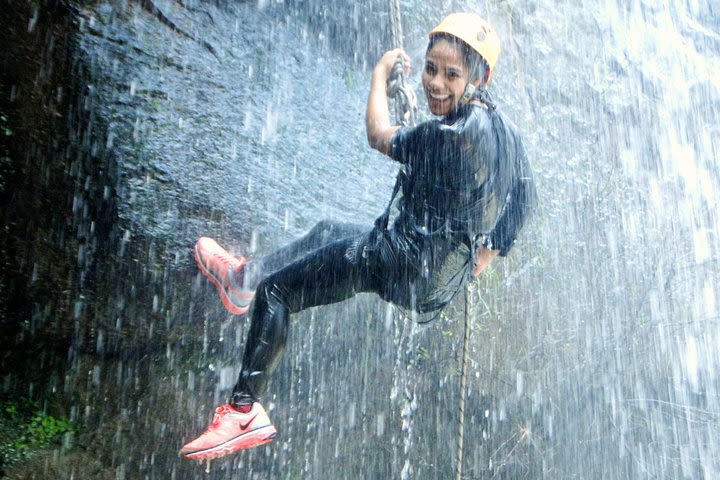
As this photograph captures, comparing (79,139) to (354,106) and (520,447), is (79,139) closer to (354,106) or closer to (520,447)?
(354,106)

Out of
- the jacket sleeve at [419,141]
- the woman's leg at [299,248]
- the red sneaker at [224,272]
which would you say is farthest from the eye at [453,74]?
the red sneaker at [224,272]

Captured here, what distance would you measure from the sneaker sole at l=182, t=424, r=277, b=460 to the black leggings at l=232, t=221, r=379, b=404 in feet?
0.53

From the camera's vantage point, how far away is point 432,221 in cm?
245

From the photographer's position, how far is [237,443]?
2.52 meters

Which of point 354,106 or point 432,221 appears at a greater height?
point 354,106

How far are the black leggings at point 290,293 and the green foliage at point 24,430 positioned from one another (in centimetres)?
155

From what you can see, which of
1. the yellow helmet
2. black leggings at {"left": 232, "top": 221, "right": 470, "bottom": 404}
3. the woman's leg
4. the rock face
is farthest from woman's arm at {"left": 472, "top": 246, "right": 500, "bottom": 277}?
the rock face

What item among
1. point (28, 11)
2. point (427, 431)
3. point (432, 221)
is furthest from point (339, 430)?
point (28, 11)

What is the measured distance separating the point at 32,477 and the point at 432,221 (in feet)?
9.38

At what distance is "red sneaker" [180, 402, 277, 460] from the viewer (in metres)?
2.45

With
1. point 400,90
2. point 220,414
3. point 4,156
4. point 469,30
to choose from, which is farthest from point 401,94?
point 4,156

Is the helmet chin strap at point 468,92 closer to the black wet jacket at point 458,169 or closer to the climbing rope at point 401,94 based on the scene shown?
the black wet jacket at point 458,169

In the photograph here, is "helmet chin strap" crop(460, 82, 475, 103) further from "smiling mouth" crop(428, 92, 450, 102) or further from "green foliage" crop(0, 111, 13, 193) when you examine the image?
"green foliage" crop(0, 111, 13, 193)

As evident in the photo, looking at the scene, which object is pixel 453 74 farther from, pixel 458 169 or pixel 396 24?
pixel 396 24
